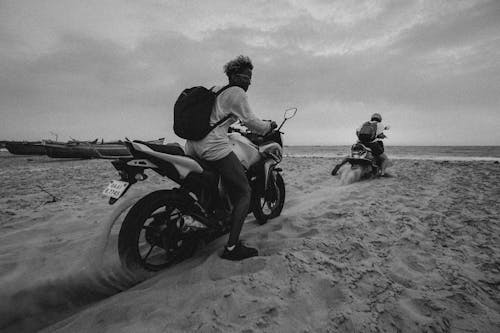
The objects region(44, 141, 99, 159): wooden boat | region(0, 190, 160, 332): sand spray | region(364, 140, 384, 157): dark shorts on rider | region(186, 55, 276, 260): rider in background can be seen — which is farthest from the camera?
region(44, 141, 99, 159): wooden boat

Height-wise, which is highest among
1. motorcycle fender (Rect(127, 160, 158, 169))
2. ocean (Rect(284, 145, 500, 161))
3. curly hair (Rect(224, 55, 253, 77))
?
curly hair (Rect(224, 55, 253, 77))

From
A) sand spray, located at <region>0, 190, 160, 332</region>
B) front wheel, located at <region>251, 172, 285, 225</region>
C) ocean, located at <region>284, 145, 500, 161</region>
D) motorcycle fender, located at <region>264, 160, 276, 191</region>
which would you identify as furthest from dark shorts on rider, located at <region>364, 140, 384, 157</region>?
ocean, located at <region>284, 145, 500, 161</region>

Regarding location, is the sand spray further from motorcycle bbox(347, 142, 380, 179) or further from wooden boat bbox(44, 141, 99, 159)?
wooden boat bbox(44, 141, 99, 159)

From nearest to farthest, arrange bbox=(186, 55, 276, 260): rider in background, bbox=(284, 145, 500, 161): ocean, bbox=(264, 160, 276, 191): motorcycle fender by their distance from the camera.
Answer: bbox=(186, 55, 276, 260): rider in background → bbox=(264, 160, 276, 191): motorcycle fender → bbox=(284, 145, 500, 161): ocean

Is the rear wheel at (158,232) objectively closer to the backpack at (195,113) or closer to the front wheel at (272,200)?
the backpack at (195,113)

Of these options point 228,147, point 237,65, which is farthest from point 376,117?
point 228,147

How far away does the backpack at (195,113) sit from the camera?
91.0 inches

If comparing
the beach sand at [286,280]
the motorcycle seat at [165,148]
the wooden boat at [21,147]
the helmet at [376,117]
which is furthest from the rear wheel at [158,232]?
the wooden boat at [21,147]

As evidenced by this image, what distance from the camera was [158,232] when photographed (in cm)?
228

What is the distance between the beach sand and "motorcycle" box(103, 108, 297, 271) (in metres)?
0.22

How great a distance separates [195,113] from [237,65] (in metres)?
0.68

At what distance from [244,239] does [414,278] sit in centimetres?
173

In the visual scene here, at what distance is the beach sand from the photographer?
1591mm

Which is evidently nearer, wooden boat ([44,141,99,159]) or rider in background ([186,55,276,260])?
rider in background ([186,55,276,260])
